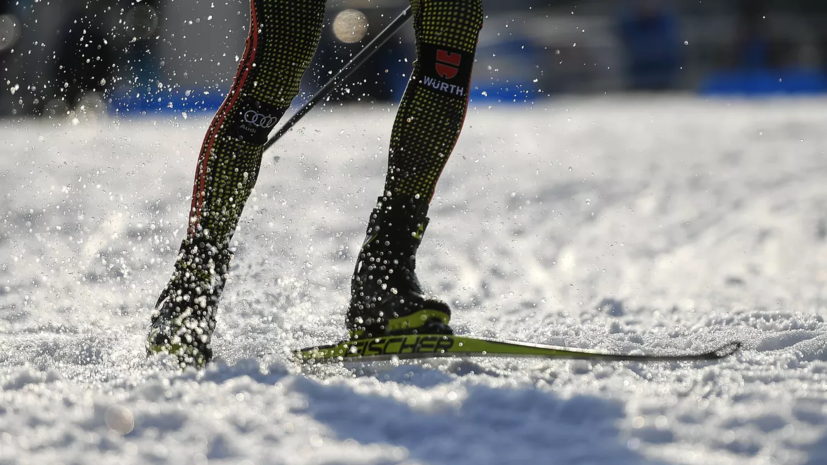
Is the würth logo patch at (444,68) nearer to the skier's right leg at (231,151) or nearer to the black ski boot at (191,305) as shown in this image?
the skier's right leg at (231,151)

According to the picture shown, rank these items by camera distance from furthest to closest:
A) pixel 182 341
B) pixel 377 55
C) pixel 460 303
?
pixel 377 55
pixel 460 303
pixel 182 341

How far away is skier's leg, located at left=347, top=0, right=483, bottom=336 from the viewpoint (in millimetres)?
1988

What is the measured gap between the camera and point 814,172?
5691mm

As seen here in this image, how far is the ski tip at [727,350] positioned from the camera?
6.37 ft

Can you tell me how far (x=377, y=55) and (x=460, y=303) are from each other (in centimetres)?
972

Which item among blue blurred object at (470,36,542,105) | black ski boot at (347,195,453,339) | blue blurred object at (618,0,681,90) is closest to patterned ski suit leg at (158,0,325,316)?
black ski boot at (347,195,453,339)

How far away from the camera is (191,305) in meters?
1.98

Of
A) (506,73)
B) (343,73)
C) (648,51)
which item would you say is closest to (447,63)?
(343,73)

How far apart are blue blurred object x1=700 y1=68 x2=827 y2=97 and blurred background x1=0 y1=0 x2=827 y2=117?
20mm

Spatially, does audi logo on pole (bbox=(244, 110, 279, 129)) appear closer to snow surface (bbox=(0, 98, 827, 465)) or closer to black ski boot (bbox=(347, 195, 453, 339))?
black ski boot (bbox=(347, 195, 453, 339))

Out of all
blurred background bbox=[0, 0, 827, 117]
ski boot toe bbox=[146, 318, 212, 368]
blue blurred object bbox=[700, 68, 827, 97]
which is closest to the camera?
ski boot toe bbox=[146, 318, 212, 368]

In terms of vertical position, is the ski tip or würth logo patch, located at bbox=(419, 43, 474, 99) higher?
würth logo patch, located at bbox=(419, 43, 474, 99)

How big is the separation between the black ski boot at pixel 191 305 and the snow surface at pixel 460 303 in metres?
0.08

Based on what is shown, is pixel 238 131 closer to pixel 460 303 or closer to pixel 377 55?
pixel 460 303
